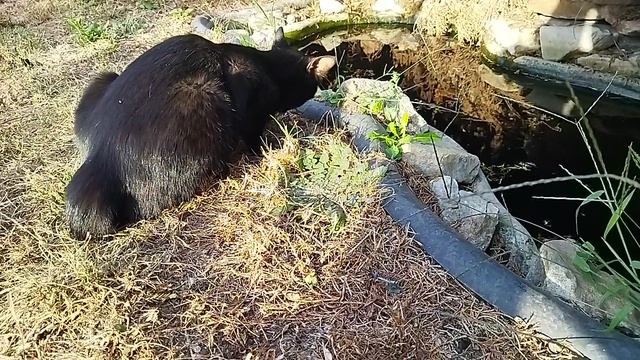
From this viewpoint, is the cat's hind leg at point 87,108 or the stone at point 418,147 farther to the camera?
the stone at point 418,147

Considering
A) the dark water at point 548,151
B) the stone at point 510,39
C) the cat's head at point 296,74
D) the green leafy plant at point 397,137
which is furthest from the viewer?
the stone at point 510,39

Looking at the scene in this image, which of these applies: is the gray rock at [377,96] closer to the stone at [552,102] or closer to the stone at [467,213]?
the stone at [467,213]

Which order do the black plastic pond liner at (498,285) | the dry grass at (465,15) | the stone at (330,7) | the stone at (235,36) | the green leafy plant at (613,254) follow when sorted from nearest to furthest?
1. the green leafy plant at (613,254)
2. the black plastic pond liner at (498,285)
3. the stone at (235,36)
4. the dry grass at (465,15)
5. the stone at (330,7)

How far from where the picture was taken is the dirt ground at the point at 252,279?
2.00m

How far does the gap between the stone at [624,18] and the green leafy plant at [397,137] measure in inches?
130

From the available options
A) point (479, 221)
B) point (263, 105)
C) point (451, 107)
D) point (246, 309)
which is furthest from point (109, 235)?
point (451, 107)

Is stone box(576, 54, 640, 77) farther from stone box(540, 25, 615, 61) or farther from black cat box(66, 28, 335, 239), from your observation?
black cat box(66, 28, 335, 239)

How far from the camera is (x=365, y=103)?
11.2 feet

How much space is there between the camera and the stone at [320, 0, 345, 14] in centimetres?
661

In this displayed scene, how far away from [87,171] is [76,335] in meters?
0.80

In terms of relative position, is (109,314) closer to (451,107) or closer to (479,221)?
(479,221)

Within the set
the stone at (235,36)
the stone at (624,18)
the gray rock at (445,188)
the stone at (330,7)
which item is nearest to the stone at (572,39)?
the stone at (624,18)

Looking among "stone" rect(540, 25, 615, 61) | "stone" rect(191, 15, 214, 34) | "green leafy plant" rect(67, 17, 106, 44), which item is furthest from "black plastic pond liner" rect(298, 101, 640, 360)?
"stone" rect(540, 25, 615, 61)

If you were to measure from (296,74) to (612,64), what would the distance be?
344cm
